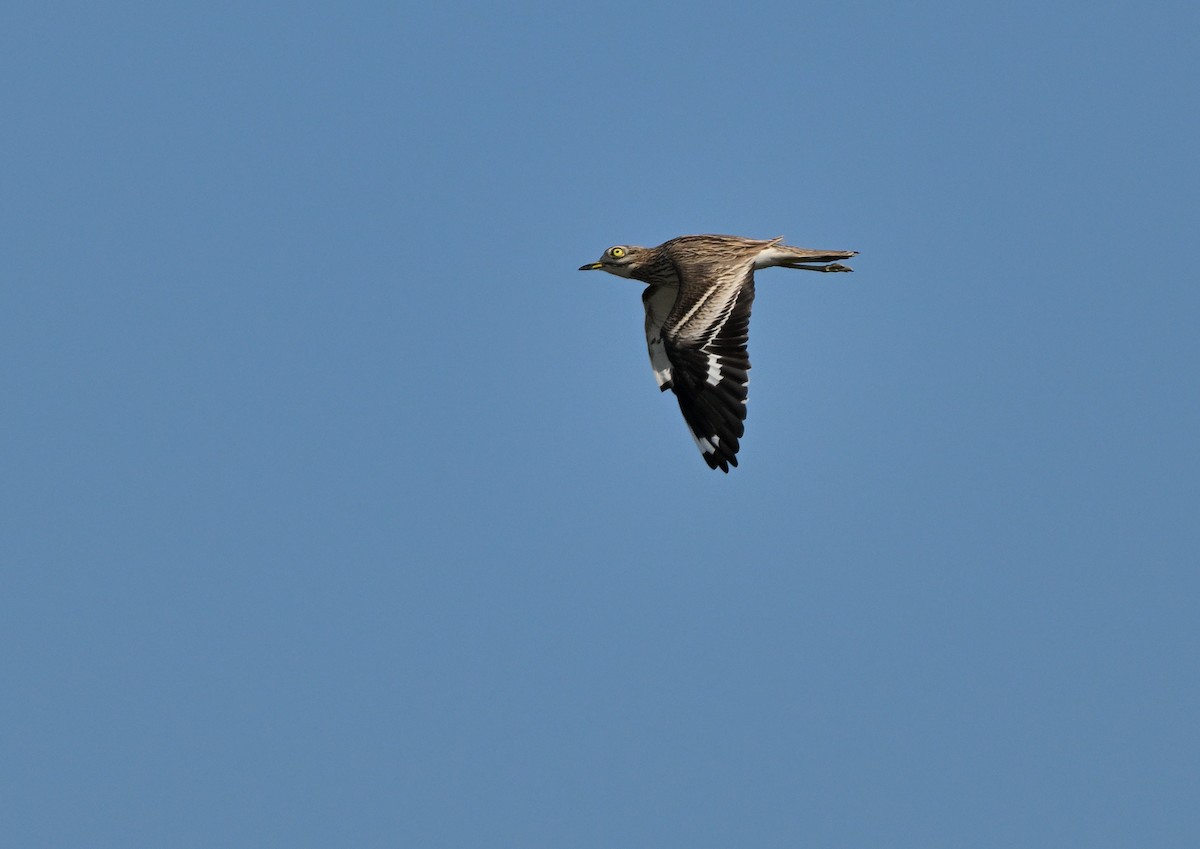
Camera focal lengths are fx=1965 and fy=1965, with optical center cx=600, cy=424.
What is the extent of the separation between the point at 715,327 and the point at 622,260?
4620 millimetres

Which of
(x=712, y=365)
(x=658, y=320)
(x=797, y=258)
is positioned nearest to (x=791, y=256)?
(x=797, y=258)

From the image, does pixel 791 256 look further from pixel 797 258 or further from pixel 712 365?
pixel 712 365

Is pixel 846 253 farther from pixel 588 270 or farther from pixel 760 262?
pixel 588 270

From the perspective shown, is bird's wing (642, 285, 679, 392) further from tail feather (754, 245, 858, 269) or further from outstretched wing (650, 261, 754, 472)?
outstretched wing (650, 261, 754, 472)

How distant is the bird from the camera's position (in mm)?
26656

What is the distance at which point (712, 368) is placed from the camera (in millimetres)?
26734

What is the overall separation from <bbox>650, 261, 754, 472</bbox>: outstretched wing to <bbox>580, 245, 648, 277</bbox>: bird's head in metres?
3.72

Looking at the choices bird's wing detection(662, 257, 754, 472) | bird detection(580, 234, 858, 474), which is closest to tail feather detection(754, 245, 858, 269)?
bird detection(580, 234, 858, 474)

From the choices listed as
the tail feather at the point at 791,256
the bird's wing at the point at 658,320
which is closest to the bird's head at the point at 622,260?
the bird's wing at the point at 658,320

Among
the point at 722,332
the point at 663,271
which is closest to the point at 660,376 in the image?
the point at 663,271

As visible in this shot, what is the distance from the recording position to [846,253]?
98.7 ft

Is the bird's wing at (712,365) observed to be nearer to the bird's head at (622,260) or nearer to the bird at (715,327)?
the bird at (715,327)

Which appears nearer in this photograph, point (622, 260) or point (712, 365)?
point (712, 365)

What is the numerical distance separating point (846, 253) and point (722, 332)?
4.01 m
